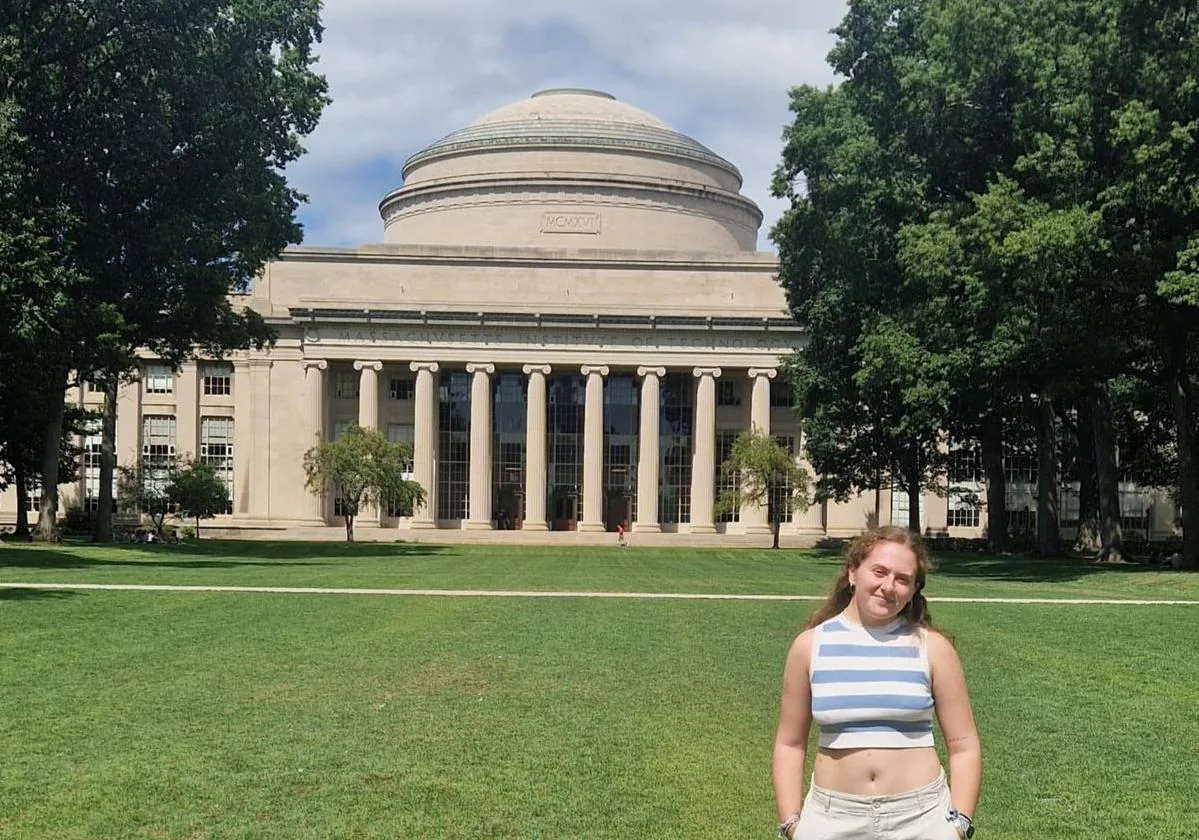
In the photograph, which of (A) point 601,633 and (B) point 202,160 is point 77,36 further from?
(A) point 601,633

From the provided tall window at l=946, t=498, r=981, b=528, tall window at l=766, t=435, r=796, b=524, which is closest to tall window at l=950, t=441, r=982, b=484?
tall window at l=946, t=498, r=981, b=528

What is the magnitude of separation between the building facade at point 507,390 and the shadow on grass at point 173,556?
24.7 meters

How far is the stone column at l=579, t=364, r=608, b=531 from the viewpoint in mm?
75188

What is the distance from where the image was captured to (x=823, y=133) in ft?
141

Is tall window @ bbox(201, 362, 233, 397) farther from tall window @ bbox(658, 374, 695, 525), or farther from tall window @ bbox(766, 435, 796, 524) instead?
tall window @ bbox(766, 435, 796, 524)

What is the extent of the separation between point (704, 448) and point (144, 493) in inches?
1236

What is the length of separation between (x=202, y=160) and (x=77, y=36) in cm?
539

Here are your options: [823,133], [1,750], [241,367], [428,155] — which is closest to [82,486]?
[241,367]

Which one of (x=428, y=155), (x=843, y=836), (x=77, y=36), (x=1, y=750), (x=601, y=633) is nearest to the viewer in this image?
(x=843, y=836)

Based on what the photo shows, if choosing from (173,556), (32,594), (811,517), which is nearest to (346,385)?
(811,517)

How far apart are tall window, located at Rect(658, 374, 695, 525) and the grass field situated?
181 ft

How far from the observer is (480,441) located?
75250 millimetres

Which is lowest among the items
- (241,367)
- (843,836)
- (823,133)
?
(843,836)

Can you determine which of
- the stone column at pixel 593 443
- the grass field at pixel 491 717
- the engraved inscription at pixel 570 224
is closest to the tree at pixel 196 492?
the stone column at pixel 593 443
